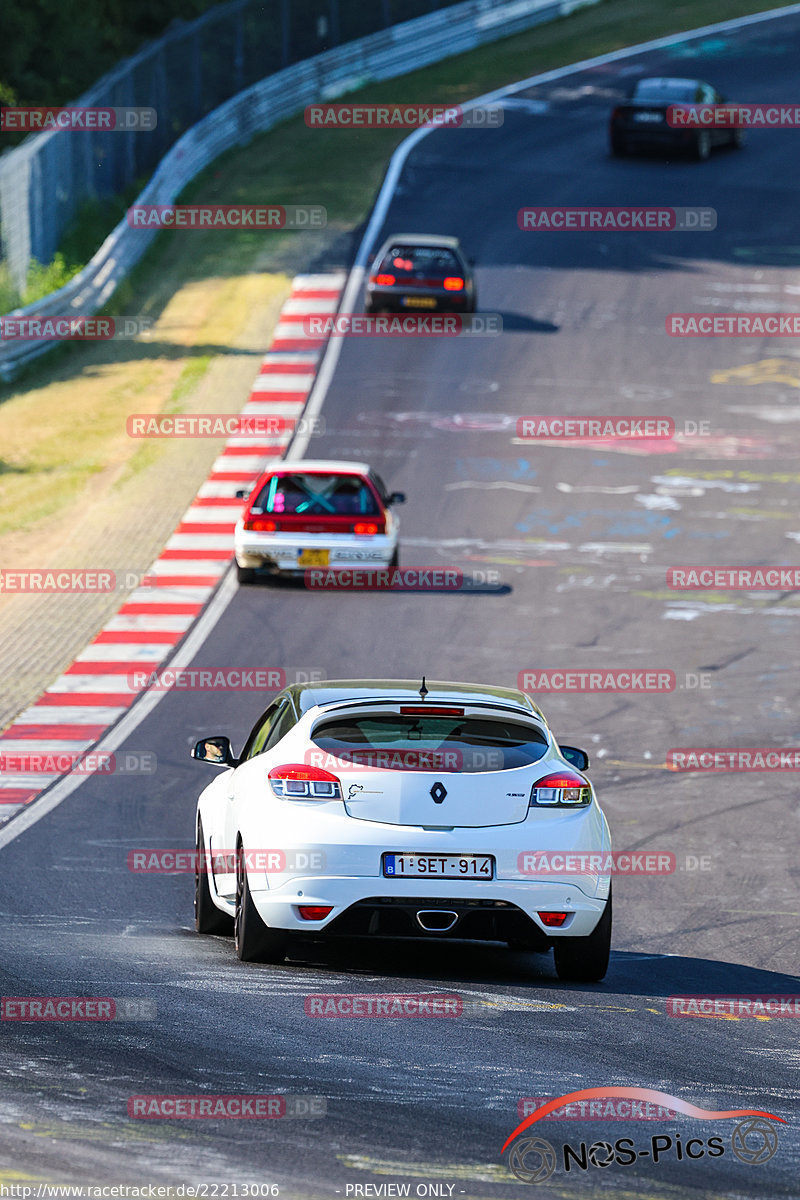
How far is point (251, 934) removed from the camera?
30.0 feet

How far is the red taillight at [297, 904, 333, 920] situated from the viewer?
886 centimetres

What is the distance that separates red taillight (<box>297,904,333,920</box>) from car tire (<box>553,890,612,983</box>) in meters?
1.21

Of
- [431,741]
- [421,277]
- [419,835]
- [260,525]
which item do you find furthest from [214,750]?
[421,277]

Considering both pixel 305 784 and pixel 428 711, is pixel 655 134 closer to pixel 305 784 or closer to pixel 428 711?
pixel 428 711

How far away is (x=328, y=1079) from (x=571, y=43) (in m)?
51.2

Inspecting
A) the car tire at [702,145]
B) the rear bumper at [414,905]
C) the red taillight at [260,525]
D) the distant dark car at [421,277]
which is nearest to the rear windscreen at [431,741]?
the rear bumper at [414,905]

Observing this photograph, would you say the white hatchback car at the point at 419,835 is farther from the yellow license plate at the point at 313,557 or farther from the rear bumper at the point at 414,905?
the yellow license plate at the point at 313,557

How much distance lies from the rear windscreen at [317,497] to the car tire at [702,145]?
2439 centimetres

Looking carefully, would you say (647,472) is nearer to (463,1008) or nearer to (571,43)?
(463,1008)

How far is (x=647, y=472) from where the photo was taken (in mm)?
28109

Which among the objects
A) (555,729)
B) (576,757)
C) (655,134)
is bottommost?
(655,134)

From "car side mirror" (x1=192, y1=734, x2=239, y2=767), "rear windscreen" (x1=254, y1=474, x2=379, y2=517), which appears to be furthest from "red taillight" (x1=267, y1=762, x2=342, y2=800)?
"rear windscreen" (x1=254, y1=474, x2=379, y2=517)

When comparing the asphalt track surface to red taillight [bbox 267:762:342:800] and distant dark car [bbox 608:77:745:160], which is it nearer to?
distant dark car [bbox 608:77:745:160]

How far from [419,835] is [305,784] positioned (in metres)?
0.63
